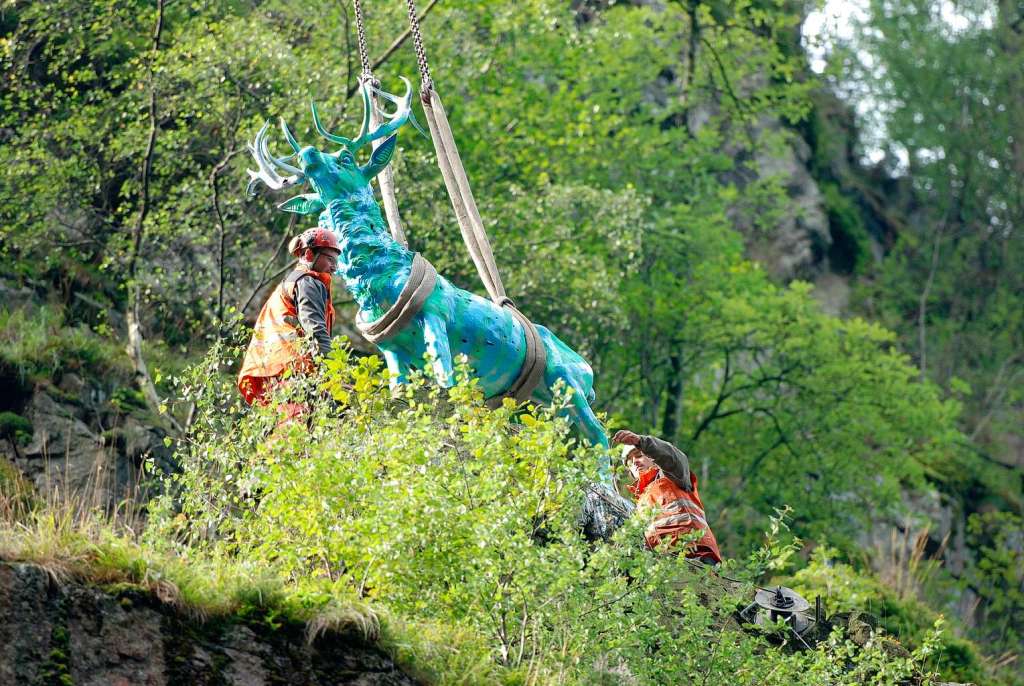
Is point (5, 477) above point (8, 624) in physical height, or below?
below

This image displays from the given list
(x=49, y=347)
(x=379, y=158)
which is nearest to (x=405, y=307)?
(x=379, y=158)

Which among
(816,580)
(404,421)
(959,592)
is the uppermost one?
(404,421)

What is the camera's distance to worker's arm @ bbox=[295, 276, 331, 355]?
12.5 meters

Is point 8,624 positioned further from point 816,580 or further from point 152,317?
point 152,317

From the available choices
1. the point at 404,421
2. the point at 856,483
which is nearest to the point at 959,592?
the point at 856,483

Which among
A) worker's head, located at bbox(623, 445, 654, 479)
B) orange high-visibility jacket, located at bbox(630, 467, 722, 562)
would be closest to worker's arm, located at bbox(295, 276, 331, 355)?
worker's head, located at bbox(623, 445, 654, 479)

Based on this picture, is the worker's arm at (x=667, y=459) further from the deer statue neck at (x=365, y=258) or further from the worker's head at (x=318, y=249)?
the worker's head at (x=318, y=249)

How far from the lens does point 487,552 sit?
382 inches

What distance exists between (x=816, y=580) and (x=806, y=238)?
19.9m

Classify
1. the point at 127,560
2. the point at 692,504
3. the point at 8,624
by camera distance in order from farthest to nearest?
Result: the point at 692,504, the point at 127,560, the point at 8,624

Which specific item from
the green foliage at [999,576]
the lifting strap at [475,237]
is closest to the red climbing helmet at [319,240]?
the lifting strap at [475,237]

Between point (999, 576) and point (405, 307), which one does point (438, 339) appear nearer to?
point (405, 307)

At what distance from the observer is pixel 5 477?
46.6 feet

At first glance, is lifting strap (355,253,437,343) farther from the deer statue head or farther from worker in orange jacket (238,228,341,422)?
the deer statue head
